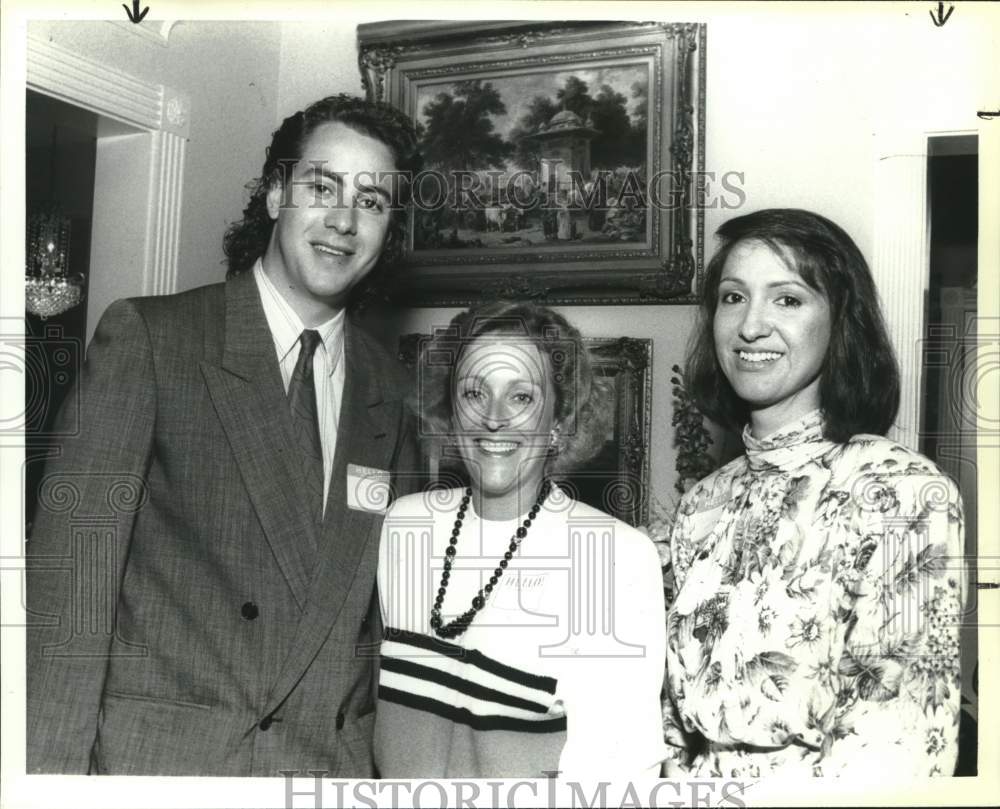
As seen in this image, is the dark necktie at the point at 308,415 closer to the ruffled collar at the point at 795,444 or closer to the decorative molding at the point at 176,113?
the decorative molding at the point at 176,113

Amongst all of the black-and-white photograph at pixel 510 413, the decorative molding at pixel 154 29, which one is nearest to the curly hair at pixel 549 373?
the black-and-white photograph at pixel 510 413

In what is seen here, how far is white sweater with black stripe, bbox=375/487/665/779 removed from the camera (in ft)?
4.49

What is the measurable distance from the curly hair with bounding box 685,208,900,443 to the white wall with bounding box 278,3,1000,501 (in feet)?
0.26

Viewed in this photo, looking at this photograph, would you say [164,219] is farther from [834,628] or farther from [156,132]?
[834,628]

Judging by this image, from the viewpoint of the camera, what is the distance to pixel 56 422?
148cm

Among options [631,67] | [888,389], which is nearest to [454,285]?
[631,67]

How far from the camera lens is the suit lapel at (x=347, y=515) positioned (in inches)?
55.9

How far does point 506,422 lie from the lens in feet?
4.67

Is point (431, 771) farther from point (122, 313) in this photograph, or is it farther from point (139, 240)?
point (139, 240)

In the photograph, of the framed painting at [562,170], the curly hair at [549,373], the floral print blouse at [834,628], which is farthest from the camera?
the framed painting at [562,170]

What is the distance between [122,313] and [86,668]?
1.91 feet

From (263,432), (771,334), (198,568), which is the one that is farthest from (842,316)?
(198,568)

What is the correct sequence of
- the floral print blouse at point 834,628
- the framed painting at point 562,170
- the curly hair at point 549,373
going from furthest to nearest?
the framed painting at point 562,170, the curly hair at point 549,373, the floral print blouse at point 834,628

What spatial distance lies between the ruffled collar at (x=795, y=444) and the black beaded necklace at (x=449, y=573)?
36 cm
